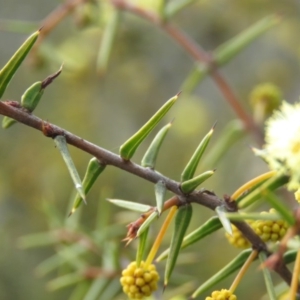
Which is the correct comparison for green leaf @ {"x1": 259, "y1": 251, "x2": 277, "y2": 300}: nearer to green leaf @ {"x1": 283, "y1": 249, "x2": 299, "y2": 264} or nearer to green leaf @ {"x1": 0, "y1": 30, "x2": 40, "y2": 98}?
green leaf @ {"x1": 283, "y1": 249, "x2": 299, "y2": 264}

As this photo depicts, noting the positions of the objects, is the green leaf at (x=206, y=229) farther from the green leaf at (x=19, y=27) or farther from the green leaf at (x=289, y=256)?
the green leaf at (x=19, y=27)

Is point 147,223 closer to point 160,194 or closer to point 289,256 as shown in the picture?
point 160,194

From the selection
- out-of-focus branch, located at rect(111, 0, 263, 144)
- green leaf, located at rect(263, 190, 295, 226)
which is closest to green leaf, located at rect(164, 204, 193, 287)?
green leaf, located at rect(263, 190, 295, 226)

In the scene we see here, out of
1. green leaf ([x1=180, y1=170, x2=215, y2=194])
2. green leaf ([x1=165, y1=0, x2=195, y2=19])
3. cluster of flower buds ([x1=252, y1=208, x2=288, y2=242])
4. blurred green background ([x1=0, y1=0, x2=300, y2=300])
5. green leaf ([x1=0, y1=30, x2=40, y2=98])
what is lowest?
cluster of flower buds ([x1=252, y1=208, x2=288, y2=242])

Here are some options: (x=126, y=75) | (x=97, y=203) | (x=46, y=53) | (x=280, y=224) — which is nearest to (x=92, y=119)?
(x=126, y=75)

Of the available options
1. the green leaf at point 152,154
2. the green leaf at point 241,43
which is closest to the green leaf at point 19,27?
the green leaf at point 241,43

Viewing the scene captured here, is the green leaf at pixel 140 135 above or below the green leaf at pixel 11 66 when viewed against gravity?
below
